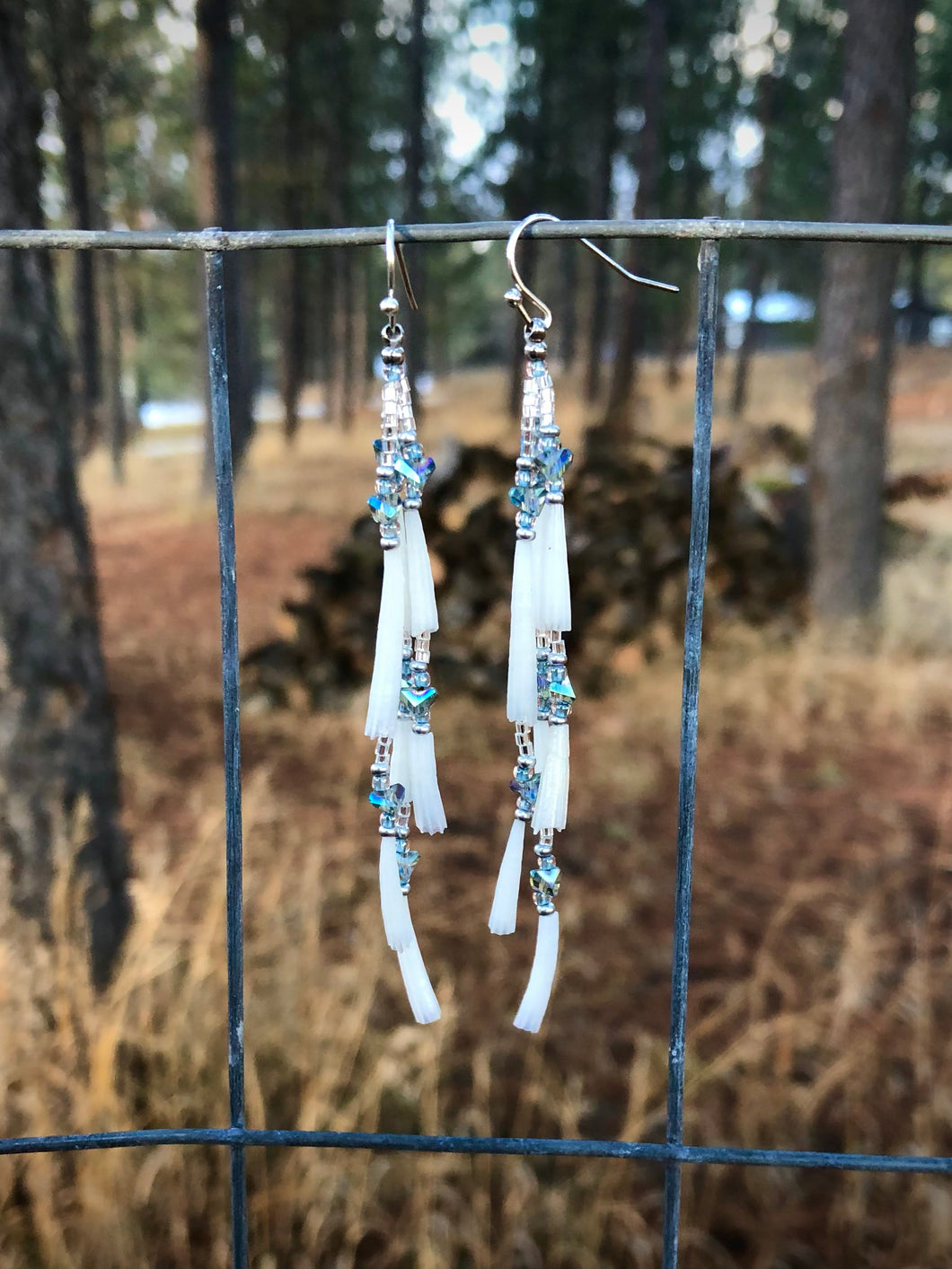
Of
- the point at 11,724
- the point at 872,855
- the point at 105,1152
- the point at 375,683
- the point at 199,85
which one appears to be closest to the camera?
the point at 375,683

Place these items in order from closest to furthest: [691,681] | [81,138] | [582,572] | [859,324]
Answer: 1. [691,681]
2. [859,324]
3. [582,572]
4. [81,138]

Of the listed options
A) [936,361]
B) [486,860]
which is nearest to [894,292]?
[486,860]

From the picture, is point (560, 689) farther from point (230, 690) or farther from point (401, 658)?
point (230, 690)

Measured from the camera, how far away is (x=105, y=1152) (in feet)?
7.24

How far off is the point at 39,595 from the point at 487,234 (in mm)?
2061

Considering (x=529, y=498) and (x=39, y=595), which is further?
(x=39, y=595)

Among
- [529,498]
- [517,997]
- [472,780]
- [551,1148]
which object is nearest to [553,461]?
[529,498]

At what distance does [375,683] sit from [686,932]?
1.65 feet

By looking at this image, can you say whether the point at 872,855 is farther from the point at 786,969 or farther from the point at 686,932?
the point at 686,932

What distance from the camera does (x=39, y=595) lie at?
265 centimetres

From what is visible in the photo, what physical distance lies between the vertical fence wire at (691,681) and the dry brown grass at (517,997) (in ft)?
3.89

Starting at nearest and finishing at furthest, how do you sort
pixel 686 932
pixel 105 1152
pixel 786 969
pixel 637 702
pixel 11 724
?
pixel 686 932 → pixel 105 1152 → pixel 11 724 → pixel 786 969 → pixel 637 702

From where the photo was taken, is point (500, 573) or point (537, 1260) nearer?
point (537, 1260)

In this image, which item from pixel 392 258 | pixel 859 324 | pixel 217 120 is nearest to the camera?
pixel 392 258
